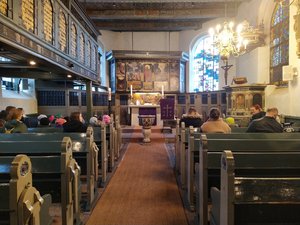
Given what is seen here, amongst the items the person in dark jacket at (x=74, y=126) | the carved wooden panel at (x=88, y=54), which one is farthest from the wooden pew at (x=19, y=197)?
the carved wooden panel at (x=88, y=54)

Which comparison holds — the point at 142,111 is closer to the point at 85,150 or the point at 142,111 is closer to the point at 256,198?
the point at 85,150

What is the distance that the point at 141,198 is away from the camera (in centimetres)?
406

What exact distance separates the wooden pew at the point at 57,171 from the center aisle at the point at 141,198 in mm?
547

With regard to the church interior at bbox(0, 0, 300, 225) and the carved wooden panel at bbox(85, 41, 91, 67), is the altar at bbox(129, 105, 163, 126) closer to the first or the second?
the church interior at bbox(0, 0, 300, 225)

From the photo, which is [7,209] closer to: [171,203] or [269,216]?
[269,216]

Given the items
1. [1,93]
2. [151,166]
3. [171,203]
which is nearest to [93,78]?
[1,93]

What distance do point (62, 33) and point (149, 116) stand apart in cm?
416

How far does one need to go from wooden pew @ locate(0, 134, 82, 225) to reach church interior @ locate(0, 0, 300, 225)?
→ 1cm

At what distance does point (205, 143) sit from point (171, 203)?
1.59 meters

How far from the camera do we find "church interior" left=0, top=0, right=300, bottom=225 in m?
1.74

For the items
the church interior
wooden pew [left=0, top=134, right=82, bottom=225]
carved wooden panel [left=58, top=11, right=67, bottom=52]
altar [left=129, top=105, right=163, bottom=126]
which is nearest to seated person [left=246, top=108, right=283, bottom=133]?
the church interior

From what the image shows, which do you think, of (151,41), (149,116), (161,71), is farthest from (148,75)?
(149,116)

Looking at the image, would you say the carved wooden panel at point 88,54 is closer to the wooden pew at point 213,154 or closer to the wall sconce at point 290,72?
the wall sconce at point 290,72

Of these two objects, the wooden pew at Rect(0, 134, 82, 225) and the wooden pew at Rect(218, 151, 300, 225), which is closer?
the wooden pew at Rect(218, 151, 300, 225)
